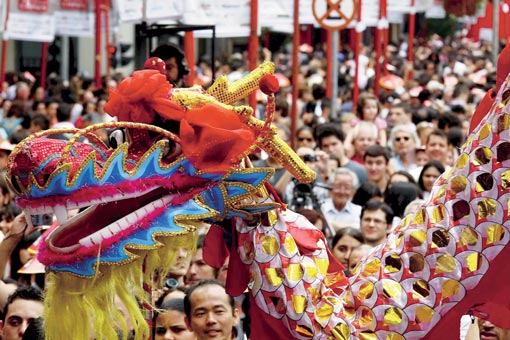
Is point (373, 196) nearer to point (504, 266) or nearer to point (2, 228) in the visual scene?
point (2, 228)

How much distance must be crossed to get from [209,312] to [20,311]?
904 millimetres

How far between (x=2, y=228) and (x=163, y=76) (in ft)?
15.9

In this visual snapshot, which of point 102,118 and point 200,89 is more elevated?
point 200,89

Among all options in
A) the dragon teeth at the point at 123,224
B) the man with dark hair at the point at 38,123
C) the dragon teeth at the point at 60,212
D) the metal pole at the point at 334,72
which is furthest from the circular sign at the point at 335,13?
the dragon teeth at the point at 60,212

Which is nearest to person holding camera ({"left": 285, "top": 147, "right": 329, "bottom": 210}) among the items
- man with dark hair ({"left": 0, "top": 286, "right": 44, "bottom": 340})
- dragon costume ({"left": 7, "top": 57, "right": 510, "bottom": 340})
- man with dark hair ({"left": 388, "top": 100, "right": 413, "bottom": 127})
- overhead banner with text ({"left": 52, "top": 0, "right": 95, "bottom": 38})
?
man with dark hair ({"left": 0, "top": 286, "right": 44, "bottom": 340})

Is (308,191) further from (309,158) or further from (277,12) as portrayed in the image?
(277,12)

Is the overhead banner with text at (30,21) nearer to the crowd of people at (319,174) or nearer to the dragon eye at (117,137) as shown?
the crowd of people at (319,174)

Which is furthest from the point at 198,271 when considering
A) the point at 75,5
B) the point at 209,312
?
the point at 75,5

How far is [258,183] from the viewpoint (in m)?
4.15

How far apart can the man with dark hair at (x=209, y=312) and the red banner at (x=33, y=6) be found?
12315 mm

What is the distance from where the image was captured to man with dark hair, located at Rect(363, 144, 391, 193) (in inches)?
430

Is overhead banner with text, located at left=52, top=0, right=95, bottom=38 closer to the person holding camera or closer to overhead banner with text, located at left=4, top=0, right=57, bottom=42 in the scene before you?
overhead banner with text, located at left=4, top=0, right=57, bottom=42

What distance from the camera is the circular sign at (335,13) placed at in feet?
43.1

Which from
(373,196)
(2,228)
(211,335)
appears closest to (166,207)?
(211,335)
